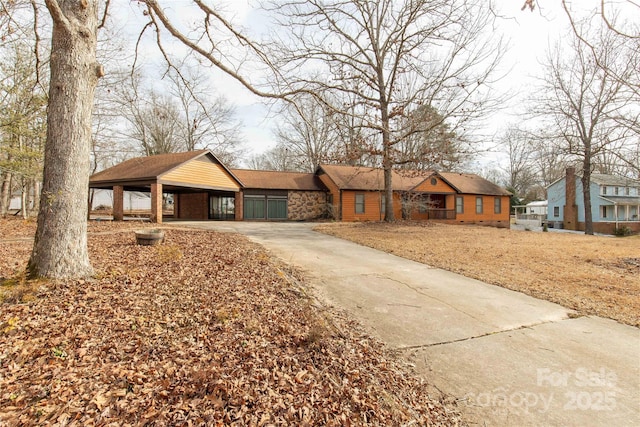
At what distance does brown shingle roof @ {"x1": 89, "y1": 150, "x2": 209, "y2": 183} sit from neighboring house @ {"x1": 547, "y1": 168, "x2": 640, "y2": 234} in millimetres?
35706

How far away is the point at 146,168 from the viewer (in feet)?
60.2

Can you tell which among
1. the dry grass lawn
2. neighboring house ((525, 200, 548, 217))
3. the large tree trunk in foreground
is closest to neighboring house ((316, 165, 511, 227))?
the dry grass lawn

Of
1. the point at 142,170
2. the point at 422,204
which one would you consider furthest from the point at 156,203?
the point at 422,204

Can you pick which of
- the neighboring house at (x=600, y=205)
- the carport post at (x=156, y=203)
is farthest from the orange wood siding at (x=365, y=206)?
the neighboring house at (x=600, y=205)

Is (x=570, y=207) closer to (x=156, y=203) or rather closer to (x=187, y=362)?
(x=156, y=203)

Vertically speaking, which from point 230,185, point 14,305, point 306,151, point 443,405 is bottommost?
point 443,405

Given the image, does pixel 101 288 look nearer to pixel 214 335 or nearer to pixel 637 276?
pixel 214 335

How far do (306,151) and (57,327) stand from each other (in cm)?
3267

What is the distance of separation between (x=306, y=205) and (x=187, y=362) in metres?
22.6

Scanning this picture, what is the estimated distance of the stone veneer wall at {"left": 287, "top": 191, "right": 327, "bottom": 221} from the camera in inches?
973

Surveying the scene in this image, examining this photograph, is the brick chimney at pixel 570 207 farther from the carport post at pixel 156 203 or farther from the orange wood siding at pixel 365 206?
the carport post at pixel 156 203

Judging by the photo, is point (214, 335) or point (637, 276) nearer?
point (214, 335)

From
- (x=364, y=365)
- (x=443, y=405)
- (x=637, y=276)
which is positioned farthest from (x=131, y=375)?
(x=637, y=276)

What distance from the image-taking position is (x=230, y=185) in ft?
70.2
